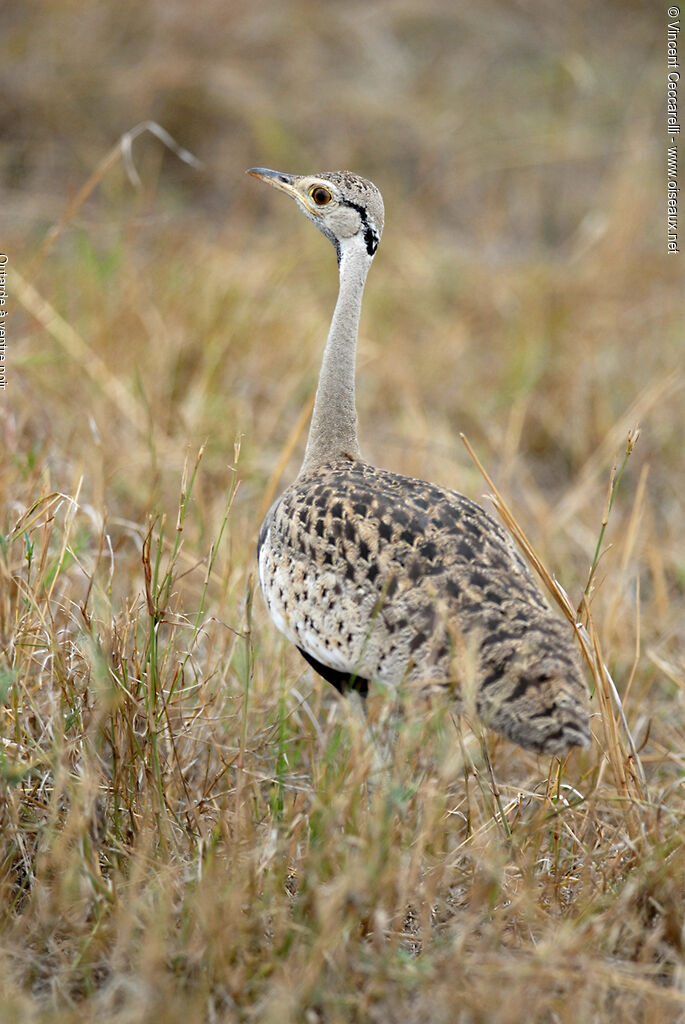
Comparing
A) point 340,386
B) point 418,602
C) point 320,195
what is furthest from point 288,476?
point 418,602

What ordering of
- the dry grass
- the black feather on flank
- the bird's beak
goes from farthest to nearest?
1. the bird's beak
2. the black feather on flank
3. the dry grass

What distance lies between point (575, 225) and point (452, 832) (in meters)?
6.17

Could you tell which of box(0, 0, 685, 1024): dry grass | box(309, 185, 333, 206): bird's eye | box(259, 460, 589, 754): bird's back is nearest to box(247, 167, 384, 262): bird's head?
box(309, 185, 333, 206): bird's eye

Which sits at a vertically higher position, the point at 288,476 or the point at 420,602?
the point at 420,602

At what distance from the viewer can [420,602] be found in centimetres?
223

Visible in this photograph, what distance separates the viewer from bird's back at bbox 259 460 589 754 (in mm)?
2045

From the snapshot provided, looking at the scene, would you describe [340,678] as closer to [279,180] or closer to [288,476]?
[279,180]

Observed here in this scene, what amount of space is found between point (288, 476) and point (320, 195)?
1.76m

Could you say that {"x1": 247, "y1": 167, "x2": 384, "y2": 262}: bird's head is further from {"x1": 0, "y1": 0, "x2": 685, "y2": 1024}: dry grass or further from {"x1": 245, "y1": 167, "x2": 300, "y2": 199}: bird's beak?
{"x1": 0, "y1": 0, "x2": 685, "y2": 1024}: dry grass

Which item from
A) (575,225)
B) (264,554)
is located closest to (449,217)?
(575,225)

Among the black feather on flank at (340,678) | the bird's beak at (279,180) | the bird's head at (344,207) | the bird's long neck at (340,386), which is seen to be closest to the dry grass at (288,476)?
the black feather on flank at (340,678)

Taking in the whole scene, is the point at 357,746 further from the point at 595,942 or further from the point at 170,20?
the point at 170,20

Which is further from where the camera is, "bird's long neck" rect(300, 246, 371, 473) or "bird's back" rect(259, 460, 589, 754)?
"bird's long neck" rect(300, 246, 371, 473)

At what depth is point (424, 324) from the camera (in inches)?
246
